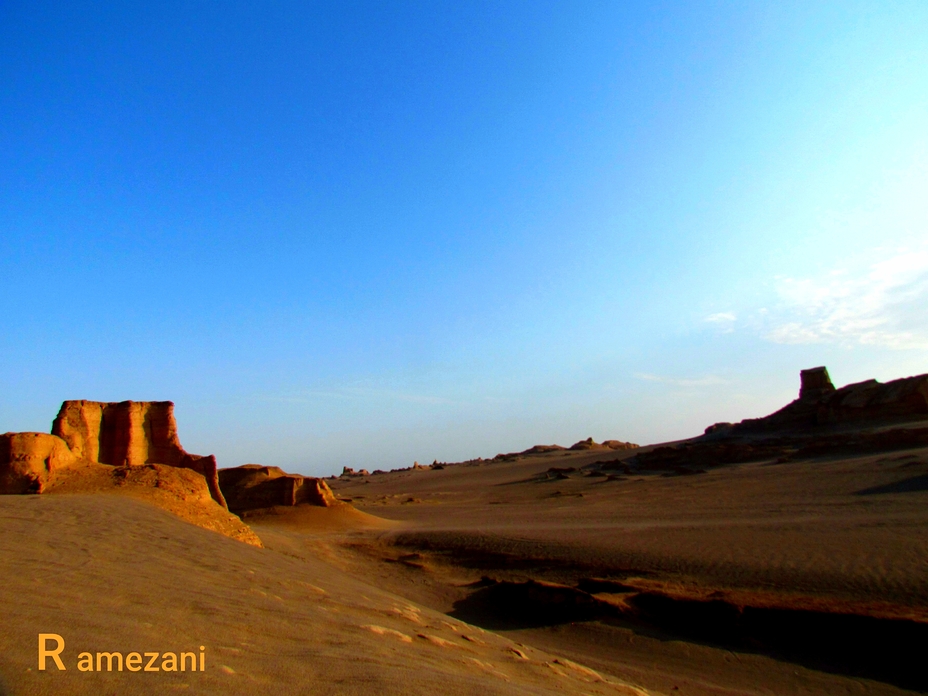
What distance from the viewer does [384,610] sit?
26.2 feet

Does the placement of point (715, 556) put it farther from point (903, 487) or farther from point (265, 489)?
point (265, 489)

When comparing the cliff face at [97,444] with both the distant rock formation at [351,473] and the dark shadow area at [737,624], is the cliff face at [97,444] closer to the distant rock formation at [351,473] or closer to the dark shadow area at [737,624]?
the dark shadow area at [737,624]

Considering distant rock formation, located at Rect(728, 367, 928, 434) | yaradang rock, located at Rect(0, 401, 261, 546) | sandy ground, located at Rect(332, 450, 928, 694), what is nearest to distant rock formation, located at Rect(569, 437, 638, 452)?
distant rock formation, located at Rect(728, 367, 928, 434)

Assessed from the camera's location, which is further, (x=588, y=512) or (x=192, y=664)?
(x=588, y=512)

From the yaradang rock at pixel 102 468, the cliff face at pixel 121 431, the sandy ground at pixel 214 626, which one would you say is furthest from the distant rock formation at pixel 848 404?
the cliff face at pixel 121 431

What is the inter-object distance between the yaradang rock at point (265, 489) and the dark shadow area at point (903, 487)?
2204cm

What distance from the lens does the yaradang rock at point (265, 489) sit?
25594 millimetres

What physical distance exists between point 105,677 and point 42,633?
87 centimetres

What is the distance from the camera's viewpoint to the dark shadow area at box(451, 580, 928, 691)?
839 cm

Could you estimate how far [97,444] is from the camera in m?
17.6

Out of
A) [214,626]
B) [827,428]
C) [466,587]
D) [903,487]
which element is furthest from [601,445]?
[214,626]

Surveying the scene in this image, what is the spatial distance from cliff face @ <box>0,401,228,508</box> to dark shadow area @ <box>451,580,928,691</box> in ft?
34.7

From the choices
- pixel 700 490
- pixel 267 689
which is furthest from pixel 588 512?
pixel 267 689

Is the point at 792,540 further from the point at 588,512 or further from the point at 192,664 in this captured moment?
the point at 192,664
